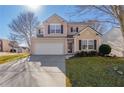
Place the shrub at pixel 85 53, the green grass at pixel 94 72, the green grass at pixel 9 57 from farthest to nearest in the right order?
the shrub at pixel 85 53, the green grass at pixel 9 57, the green grass at pixel 94 72

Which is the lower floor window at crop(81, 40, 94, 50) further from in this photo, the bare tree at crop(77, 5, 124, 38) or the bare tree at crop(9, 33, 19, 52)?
the bare tree at crop(9, 33, 19, 52)

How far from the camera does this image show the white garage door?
44.8ft

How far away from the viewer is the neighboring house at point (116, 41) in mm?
13547

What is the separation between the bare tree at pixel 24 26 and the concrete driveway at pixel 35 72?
1.71 feet

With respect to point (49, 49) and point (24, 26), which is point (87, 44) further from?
point (24, 26)

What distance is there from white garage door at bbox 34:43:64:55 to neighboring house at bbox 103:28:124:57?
1.26 m

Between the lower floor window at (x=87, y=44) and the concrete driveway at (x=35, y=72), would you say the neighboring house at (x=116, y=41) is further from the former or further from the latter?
the concrete driveway at (x=35, y=72)

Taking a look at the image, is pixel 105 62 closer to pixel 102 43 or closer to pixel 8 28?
pixel 102 43

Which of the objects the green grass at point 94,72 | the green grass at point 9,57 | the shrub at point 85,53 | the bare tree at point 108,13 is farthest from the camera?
the shrub at point 85,53

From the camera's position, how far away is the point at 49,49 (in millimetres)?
13719

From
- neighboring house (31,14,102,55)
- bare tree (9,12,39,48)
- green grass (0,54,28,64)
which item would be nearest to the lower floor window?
neighboring house (31,14,102,55)

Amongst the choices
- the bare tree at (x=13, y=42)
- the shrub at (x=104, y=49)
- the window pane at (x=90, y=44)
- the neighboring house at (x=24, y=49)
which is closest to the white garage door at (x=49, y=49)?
the neighboring house at (x=24, y=49)
